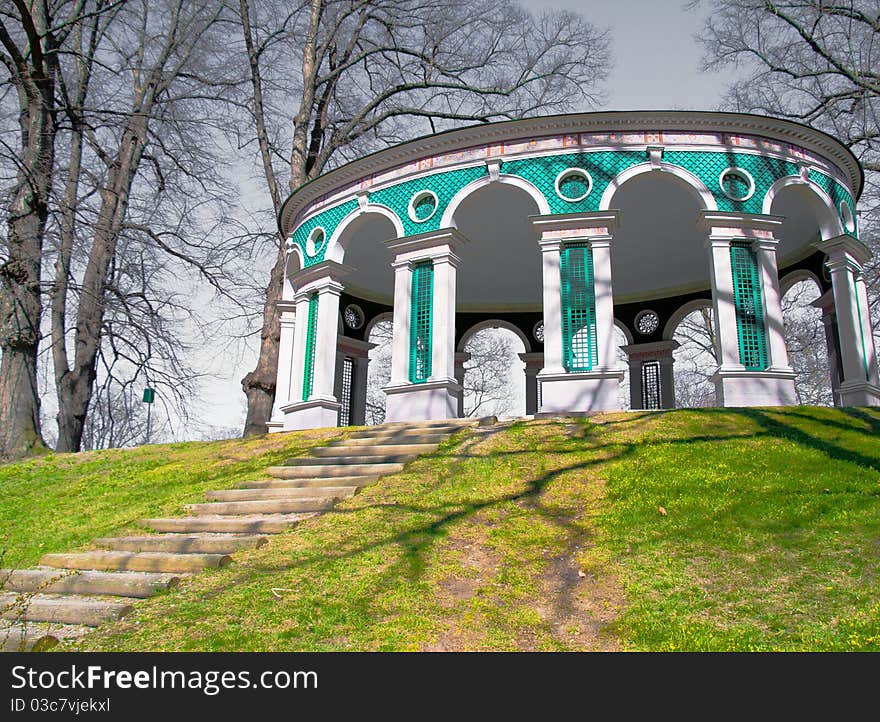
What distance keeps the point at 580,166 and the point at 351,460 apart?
6.82 meters

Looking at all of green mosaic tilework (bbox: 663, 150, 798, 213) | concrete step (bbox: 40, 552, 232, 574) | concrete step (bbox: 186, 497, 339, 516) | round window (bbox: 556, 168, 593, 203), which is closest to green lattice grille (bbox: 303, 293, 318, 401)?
round window (bbox: 556, 168, 593, 203)

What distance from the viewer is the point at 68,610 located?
583cm

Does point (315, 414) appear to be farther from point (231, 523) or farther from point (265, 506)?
point (231, 523)

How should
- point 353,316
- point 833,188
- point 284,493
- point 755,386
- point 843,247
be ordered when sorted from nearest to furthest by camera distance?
1. point 284,493
2. point 755,386
3. point 843,247
4. point 833,188
5. point 353,316

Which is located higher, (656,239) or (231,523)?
(656,239)

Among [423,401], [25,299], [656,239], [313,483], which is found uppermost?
[656,239]

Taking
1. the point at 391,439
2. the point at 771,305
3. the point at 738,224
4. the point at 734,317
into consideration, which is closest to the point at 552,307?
the point at 734,317

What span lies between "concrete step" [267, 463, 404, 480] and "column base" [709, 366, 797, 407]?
604 centimetres

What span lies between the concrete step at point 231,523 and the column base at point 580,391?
17.8ft

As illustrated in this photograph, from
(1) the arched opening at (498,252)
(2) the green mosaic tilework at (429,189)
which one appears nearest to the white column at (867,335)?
(1) the arched opening at (498,252)

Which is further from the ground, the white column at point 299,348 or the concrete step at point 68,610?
the white column at point 299,348

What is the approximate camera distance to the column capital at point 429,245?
1321cm

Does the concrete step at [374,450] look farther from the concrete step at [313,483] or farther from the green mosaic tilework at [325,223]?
the green mosaic tilework at [325,223]

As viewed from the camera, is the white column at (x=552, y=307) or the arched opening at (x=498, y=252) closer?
the white column at (x=552, y=307)
